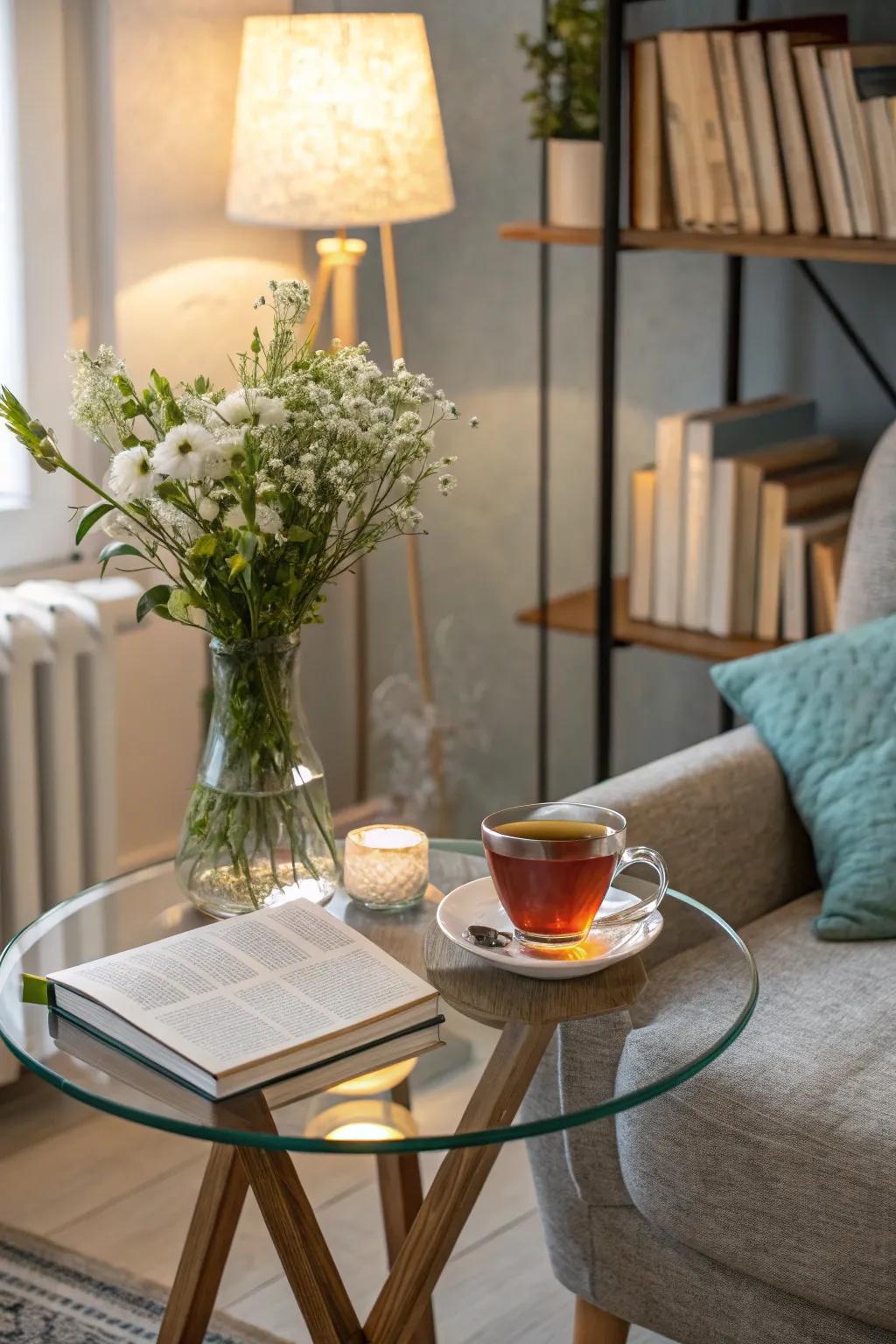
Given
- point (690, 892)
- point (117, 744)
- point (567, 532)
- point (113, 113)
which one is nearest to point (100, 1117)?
point (117, 744)

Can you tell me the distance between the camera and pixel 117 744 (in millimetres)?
2469

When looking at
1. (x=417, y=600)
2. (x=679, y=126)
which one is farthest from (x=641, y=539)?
(x=679, y=126)

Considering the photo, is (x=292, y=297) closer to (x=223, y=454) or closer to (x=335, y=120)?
(x=223, y=454)

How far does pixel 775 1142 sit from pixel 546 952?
296 millimetres

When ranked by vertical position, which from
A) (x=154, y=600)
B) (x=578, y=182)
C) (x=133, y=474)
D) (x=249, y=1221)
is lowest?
(x=249, y=1221)

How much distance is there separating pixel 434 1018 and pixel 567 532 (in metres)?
1.61

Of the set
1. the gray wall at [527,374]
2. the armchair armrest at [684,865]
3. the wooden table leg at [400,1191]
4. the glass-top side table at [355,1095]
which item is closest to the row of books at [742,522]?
the gray wall at [527,374]

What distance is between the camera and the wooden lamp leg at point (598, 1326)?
1.61 m

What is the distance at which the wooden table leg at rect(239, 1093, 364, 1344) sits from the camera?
3.98 feet

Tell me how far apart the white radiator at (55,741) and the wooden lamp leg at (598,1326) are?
85 cm

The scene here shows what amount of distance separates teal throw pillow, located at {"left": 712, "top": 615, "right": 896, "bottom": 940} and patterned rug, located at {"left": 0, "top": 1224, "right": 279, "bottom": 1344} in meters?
0.75

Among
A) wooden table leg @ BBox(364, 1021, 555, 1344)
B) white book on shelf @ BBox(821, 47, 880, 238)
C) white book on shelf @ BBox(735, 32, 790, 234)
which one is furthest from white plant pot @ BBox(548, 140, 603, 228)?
wooden table leg @ BBox(364, 1021, 555, 1344)

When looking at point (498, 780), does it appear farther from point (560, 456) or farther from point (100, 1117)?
point (100, 1117)

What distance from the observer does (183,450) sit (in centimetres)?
123
